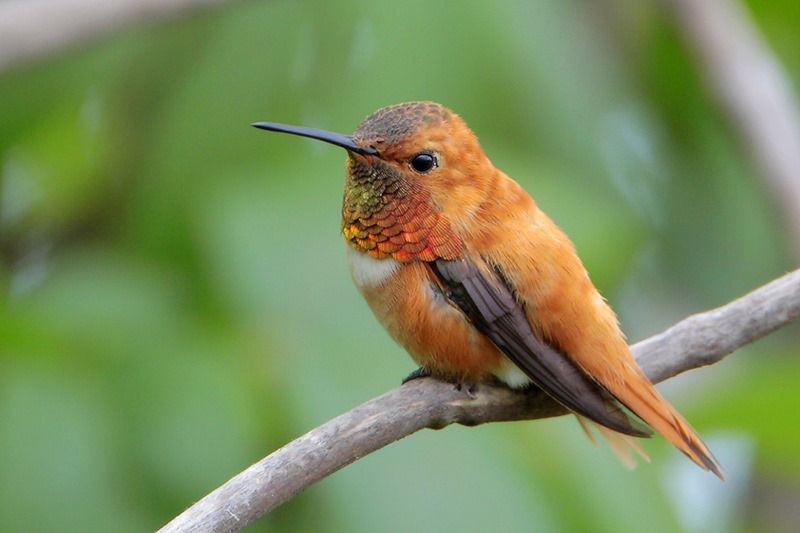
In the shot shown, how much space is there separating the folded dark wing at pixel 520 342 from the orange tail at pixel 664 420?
45 mm

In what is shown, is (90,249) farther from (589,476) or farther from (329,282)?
(589,476)

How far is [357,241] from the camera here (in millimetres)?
3658

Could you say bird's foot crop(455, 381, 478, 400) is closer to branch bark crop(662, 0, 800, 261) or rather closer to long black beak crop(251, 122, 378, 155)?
long black beak crop(251, 122, 378, 155)

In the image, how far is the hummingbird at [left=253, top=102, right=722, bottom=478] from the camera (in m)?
3.33

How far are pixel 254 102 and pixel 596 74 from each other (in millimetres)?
1527

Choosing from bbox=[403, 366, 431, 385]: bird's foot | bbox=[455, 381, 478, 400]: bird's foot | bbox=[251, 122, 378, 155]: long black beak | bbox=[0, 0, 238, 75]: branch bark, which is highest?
bbox=[0, 0, 238, 75]: branch bark

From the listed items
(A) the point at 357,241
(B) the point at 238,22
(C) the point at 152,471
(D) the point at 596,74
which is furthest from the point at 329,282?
(D) the point at 596,74

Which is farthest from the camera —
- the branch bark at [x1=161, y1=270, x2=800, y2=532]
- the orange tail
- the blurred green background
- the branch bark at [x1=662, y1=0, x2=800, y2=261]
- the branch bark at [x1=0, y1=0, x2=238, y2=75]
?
the branch bark at [x1=662, y1=0, x2=800, y2=261]

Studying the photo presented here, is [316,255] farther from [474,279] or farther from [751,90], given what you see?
[751,90]

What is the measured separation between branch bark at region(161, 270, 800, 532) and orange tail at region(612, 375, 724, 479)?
81mm

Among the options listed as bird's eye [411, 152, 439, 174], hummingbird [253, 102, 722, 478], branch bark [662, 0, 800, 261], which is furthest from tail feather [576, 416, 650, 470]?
branch bark [662, 0, 800, 261]

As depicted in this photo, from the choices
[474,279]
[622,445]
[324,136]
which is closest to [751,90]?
[622,445]

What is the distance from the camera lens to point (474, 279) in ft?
11.3

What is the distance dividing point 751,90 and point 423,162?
181cm
